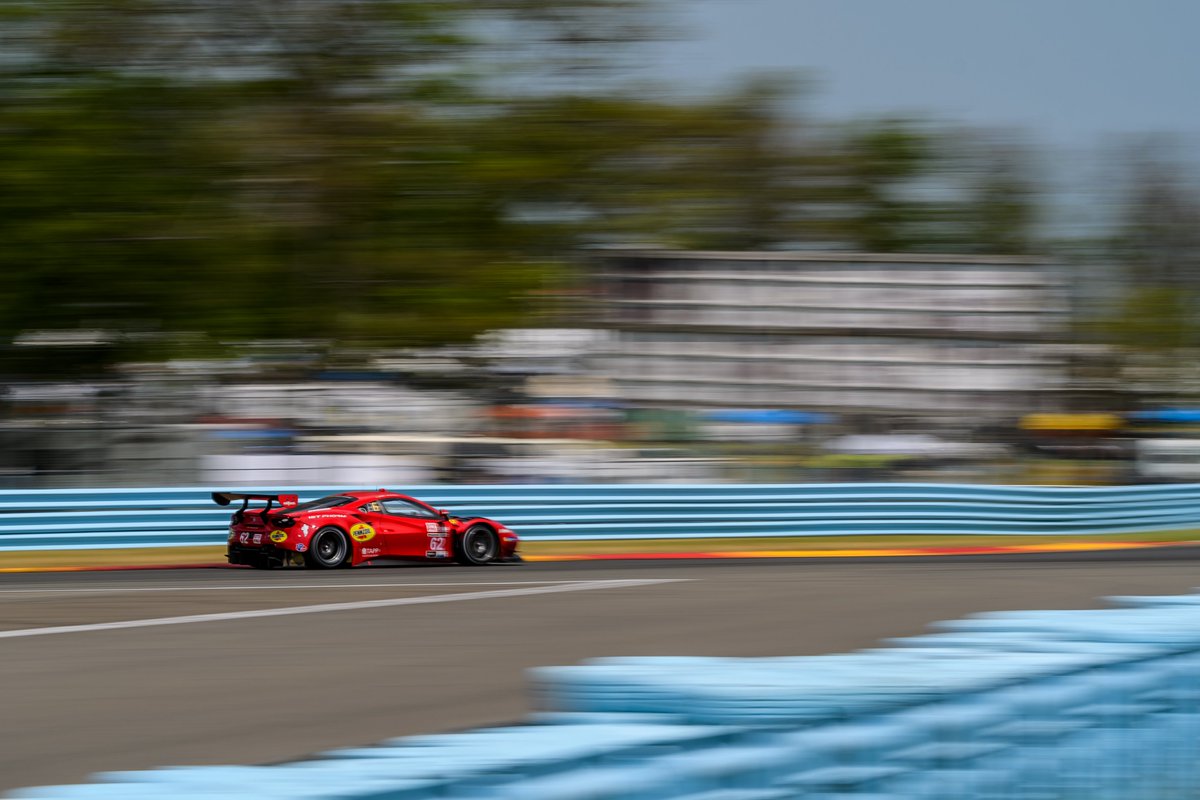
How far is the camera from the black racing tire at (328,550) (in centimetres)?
1476

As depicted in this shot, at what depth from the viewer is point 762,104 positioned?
33.4 metres

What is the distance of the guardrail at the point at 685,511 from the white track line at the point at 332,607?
4.65 m

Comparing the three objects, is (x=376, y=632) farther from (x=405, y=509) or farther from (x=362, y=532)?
(x=405, y=509)

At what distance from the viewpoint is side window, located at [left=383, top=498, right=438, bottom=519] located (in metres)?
15.2

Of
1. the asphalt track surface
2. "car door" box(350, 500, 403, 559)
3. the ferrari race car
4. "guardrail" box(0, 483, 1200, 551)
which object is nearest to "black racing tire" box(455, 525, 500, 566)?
the ferrari race car

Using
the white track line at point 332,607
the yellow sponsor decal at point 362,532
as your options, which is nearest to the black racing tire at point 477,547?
the yellow sponsor decal at point 362,532

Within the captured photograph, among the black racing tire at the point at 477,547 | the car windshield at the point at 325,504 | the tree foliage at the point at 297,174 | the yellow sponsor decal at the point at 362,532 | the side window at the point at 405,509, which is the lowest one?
the black racing tire at the point at 477,547

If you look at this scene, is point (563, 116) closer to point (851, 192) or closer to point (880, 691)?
point (880, 691)

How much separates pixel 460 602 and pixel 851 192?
126 feet

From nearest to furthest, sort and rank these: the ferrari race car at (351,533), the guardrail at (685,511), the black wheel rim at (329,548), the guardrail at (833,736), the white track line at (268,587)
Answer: the guardrail at (833,736), the white track line at (268,587), the ferrari race car at (351,533), the black wheel rim at (329,548), the guardrail at (685,511)

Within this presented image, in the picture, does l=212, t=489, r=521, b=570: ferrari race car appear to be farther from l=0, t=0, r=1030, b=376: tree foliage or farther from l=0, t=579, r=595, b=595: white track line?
l=0, t=0, r=1030, b=376: tree foliage

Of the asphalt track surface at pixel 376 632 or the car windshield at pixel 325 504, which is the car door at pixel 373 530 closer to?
the car windshield at pixel 325 504

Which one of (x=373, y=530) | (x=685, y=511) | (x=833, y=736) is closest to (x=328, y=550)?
(x=373, y=530)

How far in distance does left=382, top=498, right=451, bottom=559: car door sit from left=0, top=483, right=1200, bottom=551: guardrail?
7.39 feet
